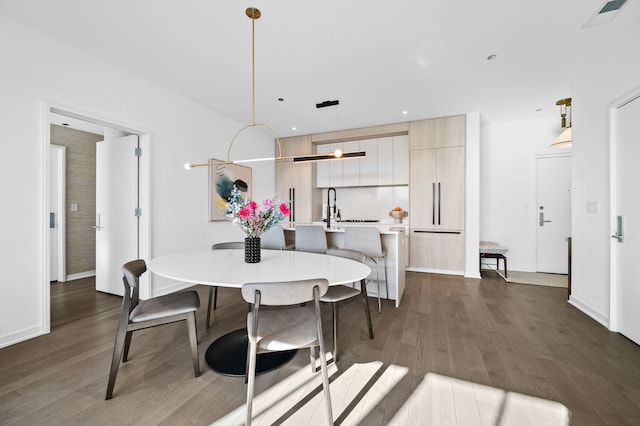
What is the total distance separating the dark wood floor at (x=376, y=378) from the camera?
56.4 inches

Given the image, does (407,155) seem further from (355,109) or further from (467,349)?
(467,349)

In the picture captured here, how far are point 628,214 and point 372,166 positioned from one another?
3549 millimetres

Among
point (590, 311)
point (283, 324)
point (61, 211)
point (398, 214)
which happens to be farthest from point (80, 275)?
point (590, 311)

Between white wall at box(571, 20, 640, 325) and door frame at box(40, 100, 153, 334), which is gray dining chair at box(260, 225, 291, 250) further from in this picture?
white wall at box(571, 20, 640, 325)

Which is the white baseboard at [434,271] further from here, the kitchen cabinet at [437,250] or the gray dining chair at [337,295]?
the gray dining chair at [337,295]

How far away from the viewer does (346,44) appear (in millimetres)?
2559

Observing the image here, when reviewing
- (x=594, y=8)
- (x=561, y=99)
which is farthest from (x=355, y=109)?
(x=561, y=99)

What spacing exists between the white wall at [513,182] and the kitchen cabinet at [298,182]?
130 inches

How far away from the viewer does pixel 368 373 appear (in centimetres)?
180

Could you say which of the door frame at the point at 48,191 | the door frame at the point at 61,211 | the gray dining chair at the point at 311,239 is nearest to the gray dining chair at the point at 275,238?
the gray dining chair at the point at 311,239

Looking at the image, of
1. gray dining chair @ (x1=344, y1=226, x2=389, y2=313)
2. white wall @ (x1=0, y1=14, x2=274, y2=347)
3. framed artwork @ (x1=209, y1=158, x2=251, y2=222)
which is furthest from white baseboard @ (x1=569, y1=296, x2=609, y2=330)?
white wall @ (x1=0, y1=14, x2=274, y2=347)

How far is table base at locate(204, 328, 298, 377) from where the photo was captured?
1.82 m

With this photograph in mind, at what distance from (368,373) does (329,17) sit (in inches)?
110

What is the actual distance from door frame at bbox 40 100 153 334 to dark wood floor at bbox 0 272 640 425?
0.46 meters
